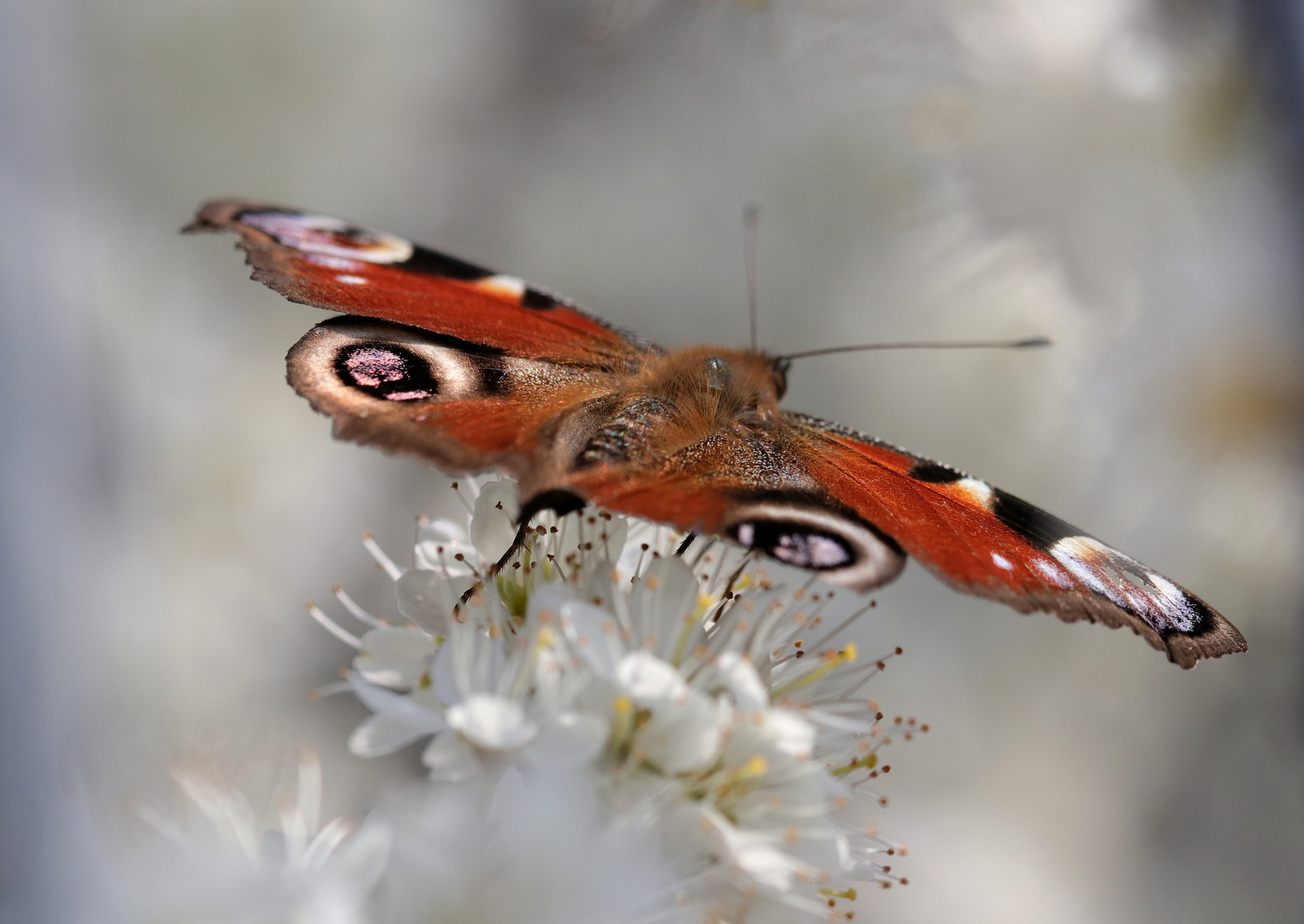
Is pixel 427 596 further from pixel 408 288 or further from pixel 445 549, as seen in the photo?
pixel 408 288

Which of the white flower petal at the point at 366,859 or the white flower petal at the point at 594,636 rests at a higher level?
the white flower petal at the point at 594,636

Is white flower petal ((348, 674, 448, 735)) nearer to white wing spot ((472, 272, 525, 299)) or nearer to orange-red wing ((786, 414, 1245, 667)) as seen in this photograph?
orange-red wing ((786, 414, 1245, 667))

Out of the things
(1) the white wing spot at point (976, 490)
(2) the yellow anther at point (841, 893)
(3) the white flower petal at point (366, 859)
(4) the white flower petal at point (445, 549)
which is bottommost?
(2) the yellow anther at point (841, 893)

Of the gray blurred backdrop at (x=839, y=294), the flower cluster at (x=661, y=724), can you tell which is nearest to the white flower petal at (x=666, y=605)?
the flower cluster at (x=661, y=724)

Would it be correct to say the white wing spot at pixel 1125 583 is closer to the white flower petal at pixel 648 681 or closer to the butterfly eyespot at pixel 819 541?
the butterfly eyespot at pixel 819 541

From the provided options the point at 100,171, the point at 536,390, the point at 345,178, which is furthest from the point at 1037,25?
the point at 100,171

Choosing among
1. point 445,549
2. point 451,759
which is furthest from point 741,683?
point 445,549

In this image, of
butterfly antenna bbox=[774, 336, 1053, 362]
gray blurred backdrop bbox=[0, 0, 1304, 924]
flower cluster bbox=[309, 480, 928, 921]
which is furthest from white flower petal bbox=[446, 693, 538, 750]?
gray blurred backdrop bbox=[0, 0, 1304, 924]
